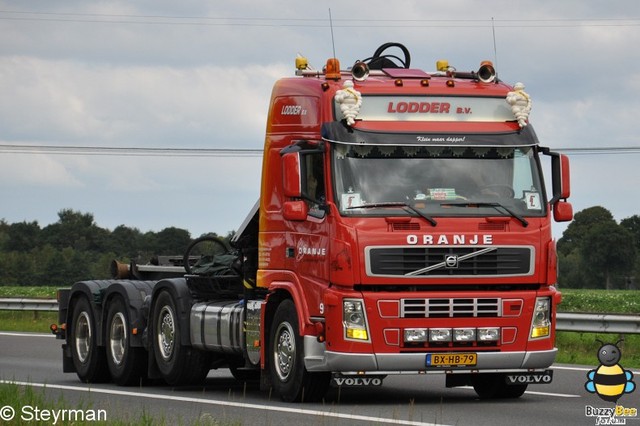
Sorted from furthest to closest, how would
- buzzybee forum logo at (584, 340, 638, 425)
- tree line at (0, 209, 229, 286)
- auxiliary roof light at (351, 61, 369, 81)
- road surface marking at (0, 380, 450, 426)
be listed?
tree line at (0, 209, 229, 286)
auxiliary roof light at (351, 61, 369, 81)
buzzybee forum logo at (584, 340, 638, 425)
road surface marking at (0, 380, 450, 426)

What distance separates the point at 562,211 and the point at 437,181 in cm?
138

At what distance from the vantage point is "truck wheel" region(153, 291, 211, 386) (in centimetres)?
1873

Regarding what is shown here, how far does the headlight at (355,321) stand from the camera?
1525cm

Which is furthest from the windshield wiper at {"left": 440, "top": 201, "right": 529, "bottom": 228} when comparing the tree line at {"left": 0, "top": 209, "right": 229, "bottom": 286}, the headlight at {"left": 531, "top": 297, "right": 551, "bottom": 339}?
the tree line at {"left": 0, "top": 209, "right": 229, "bottom": 286}

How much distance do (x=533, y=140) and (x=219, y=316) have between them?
4.24 meters

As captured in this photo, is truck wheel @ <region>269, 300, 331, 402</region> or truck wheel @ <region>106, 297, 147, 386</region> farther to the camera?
truck wheel @ <region>106, 297, 147, 386</region>

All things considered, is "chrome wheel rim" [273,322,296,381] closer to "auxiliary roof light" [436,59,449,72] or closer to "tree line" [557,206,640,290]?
"auxiliary roof light" [436,59,449,72]

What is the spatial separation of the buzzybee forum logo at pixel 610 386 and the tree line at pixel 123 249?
5717mm

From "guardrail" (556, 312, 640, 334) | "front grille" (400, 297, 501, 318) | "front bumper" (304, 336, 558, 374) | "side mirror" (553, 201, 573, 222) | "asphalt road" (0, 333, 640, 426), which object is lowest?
"asphalt road" (0, 333, 640, 426)

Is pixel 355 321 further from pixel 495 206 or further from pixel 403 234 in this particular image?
pixel 495 206

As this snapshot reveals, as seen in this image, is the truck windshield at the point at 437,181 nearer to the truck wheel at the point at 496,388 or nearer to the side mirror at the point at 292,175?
the side mirror at the point at 292,175

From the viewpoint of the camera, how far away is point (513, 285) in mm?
15758

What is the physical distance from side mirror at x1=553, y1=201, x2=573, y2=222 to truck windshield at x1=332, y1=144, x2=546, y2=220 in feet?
0.95

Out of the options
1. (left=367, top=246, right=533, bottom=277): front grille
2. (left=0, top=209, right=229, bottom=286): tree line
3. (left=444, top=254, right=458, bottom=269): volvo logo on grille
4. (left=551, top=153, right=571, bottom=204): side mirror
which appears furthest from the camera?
(left=0, top=209, right=229, bottom=286): tree line
